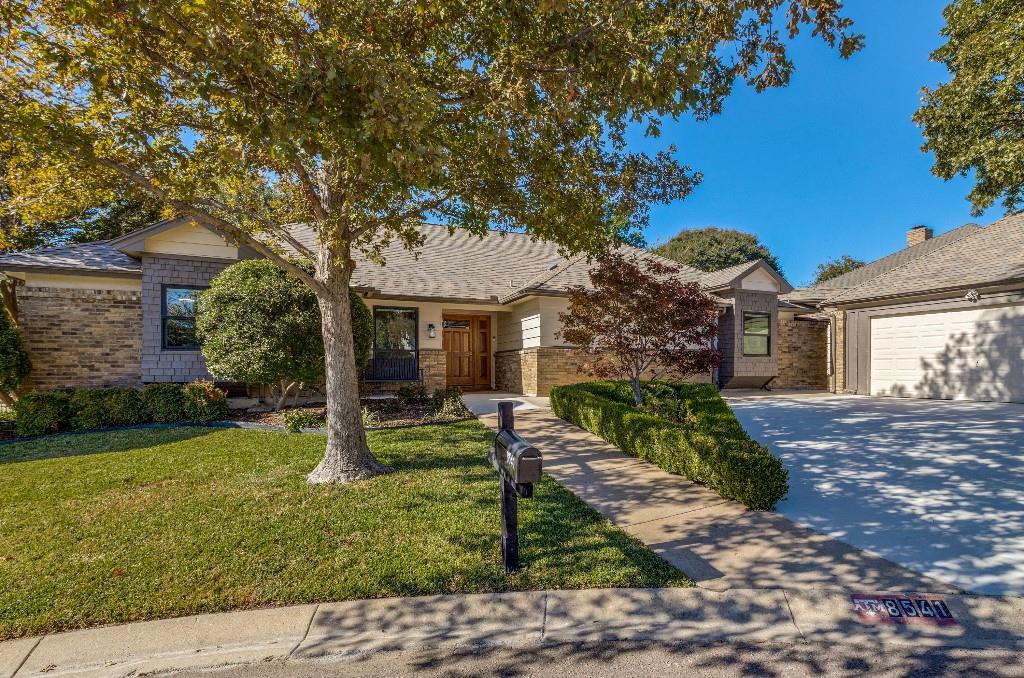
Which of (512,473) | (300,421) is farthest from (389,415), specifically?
(512,473)

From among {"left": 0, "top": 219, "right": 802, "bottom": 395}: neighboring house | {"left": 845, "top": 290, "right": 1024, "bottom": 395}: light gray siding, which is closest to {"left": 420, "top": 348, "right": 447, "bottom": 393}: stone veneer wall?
{"left": 0, "top": 219, "right": 802, "bottom": 395}: neighboring house

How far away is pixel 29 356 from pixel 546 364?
12.3 meters

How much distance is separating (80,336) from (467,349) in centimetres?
996

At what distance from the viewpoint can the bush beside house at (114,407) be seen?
881cm

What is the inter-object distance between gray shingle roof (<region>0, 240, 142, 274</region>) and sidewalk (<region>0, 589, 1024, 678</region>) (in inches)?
446

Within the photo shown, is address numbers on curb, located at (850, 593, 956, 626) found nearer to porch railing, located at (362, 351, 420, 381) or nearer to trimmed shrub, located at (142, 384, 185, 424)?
trimmed shrub, located at (142, 384, 185, 424)

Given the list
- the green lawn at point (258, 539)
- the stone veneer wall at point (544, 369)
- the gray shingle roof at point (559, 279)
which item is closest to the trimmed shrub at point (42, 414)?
the green lawn at point (258, 539)

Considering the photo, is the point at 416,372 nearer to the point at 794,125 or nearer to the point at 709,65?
the point at 709,65

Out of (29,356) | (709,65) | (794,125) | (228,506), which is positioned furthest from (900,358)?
(29,356)

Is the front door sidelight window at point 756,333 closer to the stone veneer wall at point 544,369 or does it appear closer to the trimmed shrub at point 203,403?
the stone veneer wall at point 544,369

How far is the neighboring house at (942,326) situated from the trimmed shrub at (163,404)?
57.9 ft

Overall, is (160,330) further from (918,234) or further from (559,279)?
(918,234)

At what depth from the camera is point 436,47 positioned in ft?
17.4

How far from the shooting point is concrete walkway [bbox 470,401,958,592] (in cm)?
353
